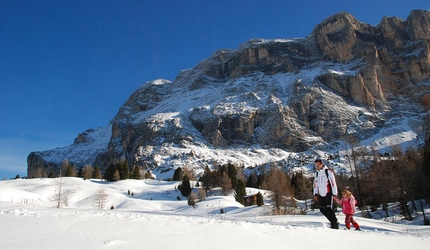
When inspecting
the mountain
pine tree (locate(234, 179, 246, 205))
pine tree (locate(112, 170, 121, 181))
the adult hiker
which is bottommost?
pine tree (locate(234, 179, 246, 205))

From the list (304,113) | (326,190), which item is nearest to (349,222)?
(326,190)

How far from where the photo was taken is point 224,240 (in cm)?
470

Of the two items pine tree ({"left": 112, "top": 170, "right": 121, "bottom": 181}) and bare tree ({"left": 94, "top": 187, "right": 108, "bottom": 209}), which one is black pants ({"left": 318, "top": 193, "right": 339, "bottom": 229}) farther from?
pine tree ({"left": 112, "top": 170, "right": 121, "bottom": 181})

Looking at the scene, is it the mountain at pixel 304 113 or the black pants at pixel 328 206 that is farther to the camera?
the mountain at pixel 304 113

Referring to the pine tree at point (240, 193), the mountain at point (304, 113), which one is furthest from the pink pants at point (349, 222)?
the mountain at point (304, 113)

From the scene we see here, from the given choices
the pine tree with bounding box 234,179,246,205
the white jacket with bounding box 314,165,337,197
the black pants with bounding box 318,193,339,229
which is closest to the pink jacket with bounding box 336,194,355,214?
the black pants with bounding box 318,193,339,229

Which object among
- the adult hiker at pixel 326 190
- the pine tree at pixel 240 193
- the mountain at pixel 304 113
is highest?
the mountain at pixel 304 113

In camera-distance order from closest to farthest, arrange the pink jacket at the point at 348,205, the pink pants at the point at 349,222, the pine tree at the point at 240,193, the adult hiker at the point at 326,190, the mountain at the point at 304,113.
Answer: the adult hiker at the point at 326,190, the pink pants at the point at 349,222, the pink jacket at the point at 348,205, the pine tree at the point at 240,193, the mountain at the point at 304,113

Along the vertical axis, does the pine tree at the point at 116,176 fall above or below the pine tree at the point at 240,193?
above

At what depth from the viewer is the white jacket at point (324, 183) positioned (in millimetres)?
7957

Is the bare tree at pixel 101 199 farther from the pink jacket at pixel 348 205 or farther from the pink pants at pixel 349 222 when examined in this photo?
the pink pants at pixel 349 222

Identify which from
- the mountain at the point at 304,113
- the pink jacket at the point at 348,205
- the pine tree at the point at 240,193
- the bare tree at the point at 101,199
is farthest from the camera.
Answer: the mountain at the point at 304,113

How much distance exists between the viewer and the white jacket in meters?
7.96

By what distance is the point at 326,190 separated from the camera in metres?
8.03
